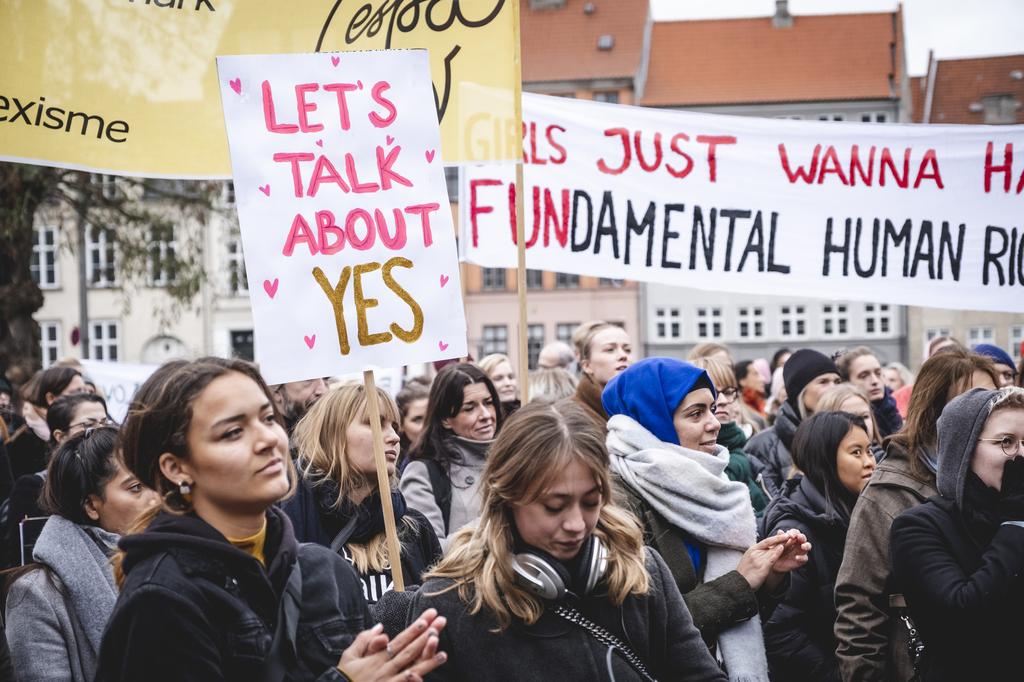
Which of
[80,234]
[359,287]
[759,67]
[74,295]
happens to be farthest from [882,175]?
[759,67]

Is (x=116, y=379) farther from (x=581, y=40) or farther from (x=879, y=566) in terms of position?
(x=581, y=40)

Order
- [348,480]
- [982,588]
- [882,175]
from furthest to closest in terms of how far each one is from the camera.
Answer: [882,175]
[348,480]
[982,588]

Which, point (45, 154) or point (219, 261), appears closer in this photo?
point (45, 154)

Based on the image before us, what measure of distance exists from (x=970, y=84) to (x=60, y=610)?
63.3 meters

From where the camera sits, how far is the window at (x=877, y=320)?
53094 mm

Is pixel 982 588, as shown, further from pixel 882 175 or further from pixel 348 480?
pixel 882 175

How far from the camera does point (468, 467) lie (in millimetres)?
5395

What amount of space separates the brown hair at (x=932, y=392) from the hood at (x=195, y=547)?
254 cm

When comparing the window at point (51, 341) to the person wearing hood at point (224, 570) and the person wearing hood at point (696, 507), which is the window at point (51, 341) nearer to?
the person wearing hood at point (696, 507)

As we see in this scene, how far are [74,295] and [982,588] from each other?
50587 mm

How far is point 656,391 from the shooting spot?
3979 millimetres

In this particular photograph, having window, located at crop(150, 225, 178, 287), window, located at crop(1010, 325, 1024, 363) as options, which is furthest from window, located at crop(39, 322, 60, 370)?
window, located at crop(1010, 325, 1024, 363)

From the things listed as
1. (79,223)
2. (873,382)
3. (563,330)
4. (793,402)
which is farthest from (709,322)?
(793,402)

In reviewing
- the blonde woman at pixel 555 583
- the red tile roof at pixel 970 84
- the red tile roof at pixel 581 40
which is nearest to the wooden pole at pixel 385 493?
the blonde woman at pixel 555 583
